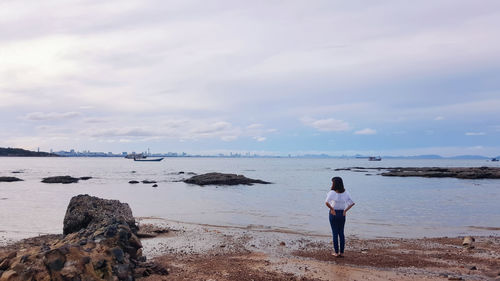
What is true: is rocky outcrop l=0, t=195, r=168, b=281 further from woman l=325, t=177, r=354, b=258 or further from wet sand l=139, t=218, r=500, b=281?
woman l=325, t=177, r=354, b=258

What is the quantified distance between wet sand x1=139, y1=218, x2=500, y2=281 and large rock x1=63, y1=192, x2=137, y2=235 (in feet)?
5.57

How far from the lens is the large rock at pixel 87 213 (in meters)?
14.2

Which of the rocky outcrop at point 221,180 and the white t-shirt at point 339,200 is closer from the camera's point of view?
the white t-shirt at point 339,200

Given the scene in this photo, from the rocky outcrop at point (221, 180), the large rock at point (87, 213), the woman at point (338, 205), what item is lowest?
the rocky outcrop at point (221, 180)

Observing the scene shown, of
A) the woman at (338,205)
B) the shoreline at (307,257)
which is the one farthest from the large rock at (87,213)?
the woman at (338,205)

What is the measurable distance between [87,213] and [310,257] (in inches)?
333

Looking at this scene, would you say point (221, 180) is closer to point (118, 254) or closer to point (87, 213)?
point (87, 213)

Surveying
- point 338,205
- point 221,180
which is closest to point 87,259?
point 338,205

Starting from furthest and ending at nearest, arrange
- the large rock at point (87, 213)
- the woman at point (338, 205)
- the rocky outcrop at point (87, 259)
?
the large rock at point (87, 213)
the woman at point (338, 205)
the rocky outcrop at point (87, 259)

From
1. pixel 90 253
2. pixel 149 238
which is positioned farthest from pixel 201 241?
pixel 90 253

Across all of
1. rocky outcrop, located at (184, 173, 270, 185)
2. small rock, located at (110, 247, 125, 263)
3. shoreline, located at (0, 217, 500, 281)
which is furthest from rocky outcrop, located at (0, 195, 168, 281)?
rocky outcrop, located at (184, 173, 270, 185)

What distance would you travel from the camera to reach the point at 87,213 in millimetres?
14328

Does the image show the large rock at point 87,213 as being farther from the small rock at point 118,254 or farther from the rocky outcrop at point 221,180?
the rocky outcrop at point 221,180

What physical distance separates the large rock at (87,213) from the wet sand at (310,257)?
5.57 feet
